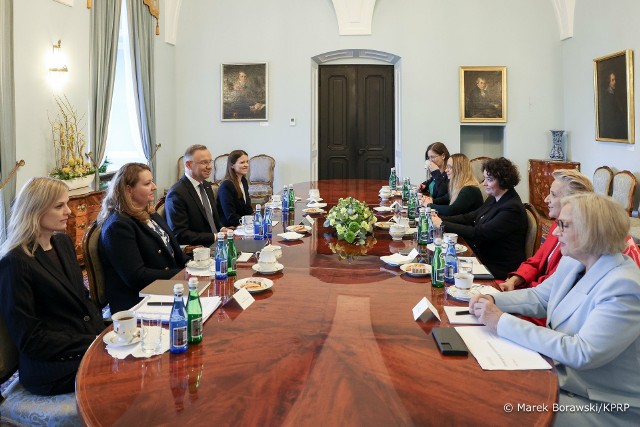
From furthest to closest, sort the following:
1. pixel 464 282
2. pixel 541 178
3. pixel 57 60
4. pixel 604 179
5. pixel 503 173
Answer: pixel 541 178
pixel 604 179
pixel 57 60
pixel 503 173
pixel 464 282

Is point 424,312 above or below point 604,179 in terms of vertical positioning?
below

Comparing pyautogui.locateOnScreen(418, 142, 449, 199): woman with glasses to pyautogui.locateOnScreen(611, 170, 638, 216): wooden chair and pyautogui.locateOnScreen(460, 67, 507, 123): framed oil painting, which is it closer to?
pyautogui.locateOnScreen(611, 170, 638, 216): wooden chair

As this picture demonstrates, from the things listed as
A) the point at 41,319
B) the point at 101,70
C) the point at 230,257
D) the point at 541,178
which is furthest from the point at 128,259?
the point at 541,178

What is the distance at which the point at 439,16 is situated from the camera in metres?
9.94

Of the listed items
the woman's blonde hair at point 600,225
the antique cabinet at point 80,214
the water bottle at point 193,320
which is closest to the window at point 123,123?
the antique cabinet at point 80,214

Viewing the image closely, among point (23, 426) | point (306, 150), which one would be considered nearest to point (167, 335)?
point (23, 426)

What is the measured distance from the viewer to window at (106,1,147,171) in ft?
29.6

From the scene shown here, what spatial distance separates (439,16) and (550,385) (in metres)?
9.46

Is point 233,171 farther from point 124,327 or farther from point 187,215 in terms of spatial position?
point 124,327

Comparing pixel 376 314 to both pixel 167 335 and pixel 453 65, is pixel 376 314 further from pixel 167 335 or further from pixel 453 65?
pixel 453 65

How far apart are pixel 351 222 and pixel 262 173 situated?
6673mm

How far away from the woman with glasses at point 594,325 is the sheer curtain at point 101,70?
642cm

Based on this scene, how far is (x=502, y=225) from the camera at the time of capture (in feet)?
12.5

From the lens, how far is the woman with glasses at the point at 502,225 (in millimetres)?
3818
